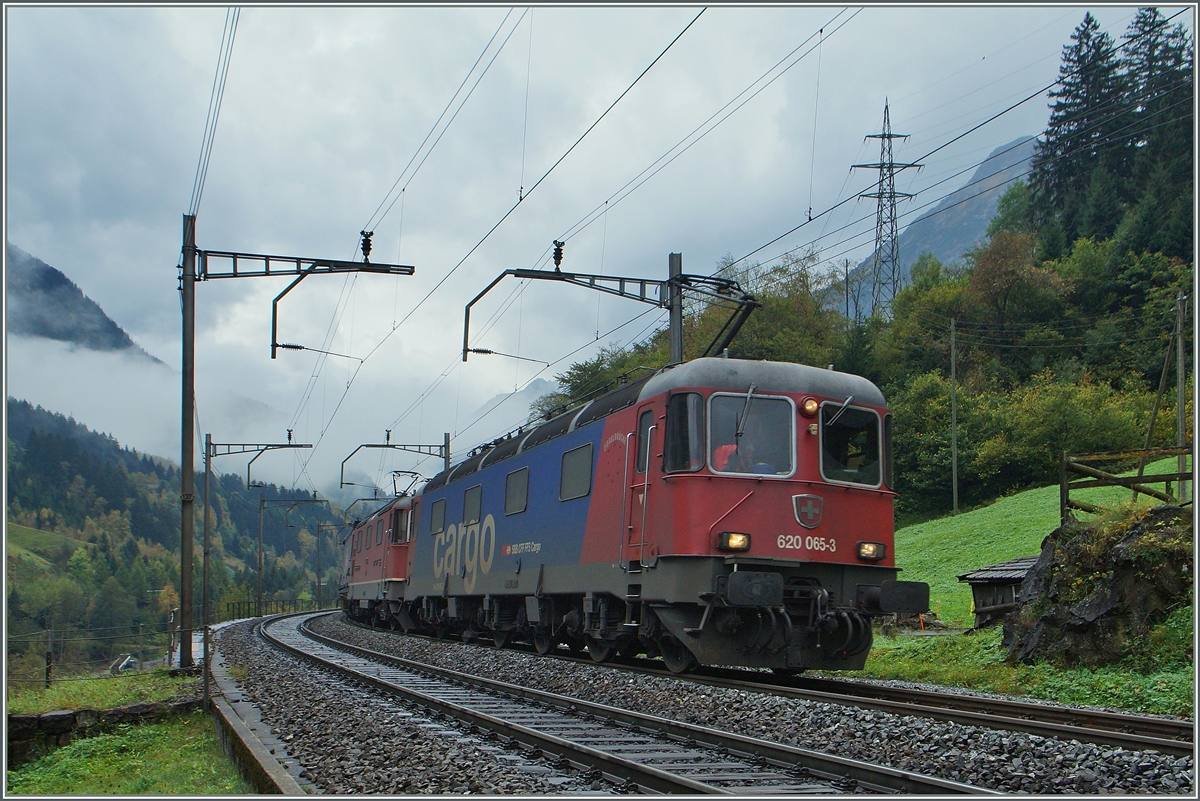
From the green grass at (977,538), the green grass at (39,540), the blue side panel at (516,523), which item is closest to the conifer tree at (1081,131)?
the green grass at (977,538)

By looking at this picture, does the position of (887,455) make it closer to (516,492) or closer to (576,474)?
(576,474)

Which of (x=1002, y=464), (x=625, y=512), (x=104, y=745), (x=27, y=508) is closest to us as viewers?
(x=104, y=745)

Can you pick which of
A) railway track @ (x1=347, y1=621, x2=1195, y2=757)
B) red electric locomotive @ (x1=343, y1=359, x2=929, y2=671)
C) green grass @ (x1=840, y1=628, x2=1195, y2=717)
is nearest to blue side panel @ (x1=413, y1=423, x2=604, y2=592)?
red electric locomotive @ (x1=343, y1=359, x2=929, y2=671)

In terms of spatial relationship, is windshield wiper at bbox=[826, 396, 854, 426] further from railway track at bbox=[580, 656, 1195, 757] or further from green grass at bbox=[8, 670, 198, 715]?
green grass at bbox=[8, 670, 198, 715]

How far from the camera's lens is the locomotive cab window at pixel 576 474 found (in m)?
13.8

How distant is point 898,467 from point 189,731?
44307 mm

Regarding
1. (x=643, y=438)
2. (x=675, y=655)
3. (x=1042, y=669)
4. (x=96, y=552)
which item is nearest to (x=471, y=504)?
(x=643, y=438)

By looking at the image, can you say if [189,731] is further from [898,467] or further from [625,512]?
[898,467]

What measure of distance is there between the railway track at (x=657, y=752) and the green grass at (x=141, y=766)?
2.10 m

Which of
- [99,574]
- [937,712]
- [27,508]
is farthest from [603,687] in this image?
[27,508]

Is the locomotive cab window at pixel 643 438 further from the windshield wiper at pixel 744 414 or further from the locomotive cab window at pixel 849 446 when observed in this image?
the locomotive cab window at pixel 849 446

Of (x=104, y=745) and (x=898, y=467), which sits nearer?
(x=104, y=745)

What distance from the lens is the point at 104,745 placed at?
1094cm

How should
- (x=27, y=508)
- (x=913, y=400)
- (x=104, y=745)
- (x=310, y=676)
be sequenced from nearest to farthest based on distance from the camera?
1. (x=104, y=745)
2. (x=310, y=676)
3. (x=913, y=400)
4. (x=27, y=508)
